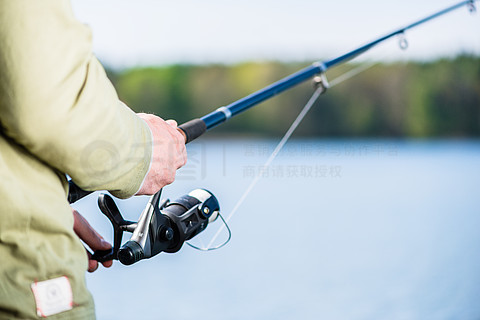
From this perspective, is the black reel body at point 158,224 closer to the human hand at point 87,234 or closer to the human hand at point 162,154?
the human hand at point 87,234

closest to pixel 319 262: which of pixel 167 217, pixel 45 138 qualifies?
pixel 167 217

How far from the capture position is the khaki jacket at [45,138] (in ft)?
2.23

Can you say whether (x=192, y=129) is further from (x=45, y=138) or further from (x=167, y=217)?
(x=45, y=138)

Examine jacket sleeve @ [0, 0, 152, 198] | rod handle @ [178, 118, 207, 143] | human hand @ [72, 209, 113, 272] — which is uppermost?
jacket sleeve @ [0, 0, 152, 198]

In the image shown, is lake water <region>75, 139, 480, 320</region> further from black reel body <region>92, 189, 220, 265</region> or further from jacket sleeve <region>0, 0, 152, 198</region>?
jacket sleeve <region>0, 0, 152, 198</region>

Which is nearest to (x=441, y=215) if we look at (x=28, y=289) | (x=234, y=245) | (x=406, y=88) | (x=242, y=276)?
(x=234, y=245)

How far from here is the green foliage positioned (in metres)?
16.8

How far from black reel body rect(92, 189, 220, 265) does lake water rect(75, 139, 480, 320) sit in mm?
241

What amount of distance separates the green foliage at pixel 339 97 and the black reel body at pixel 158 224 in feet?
47.4

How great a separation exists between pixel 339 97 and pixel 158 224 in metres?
16.1

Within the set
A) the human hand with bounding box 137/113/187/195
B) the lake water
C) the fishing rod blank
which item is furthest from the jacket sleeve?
the lake water

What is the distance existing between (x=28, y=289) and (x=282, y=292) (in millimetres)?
3030

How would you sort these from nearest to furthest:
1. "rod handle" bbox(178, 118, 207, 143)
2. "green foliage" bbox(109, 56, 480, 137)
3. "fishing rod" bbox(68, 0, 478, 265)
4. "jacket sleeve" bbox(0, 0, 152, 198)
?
"jacket sleeve" bbox(0, 0, 152, 198) → "fishing rod" bbox(68, 0, 478, 265) → "rod handle" bbox(178, 118, 207, 143) → "green foliage" bbox(109, 56, 480, 137)

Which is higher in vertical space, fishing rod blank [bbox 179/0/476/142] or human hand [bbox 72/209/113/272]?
fishing rod blank [bbox 179/0/476/142]
